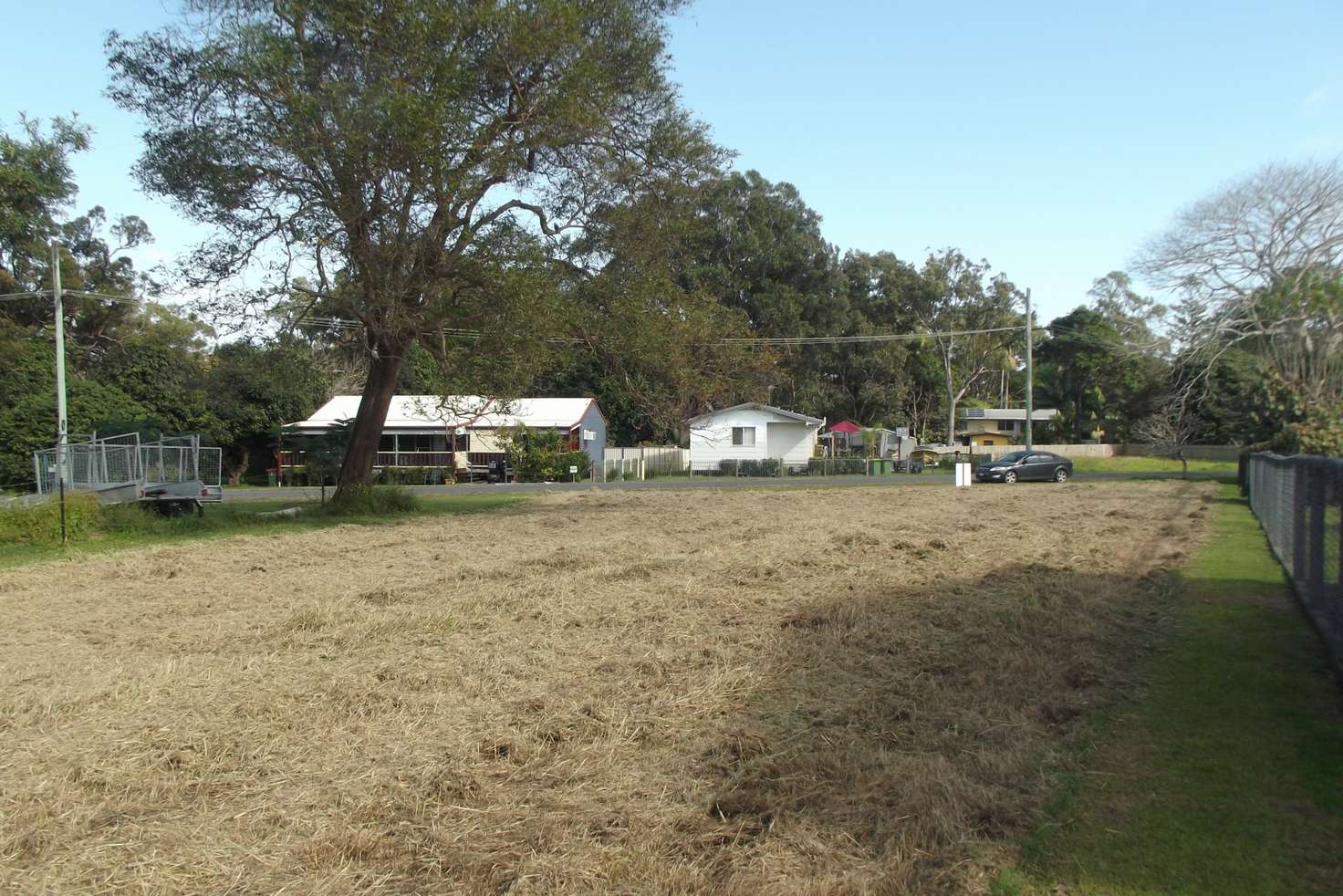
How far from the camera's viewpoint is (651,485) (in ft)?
121

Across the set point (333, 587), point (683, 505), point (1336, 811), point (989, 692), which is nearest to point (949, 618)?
point (989, 692)

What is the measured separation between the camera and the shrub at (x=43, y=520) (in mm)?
16359

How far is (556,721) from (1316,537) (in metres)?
6.56

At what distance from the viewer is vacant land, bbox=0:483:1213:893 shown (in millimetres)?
4070

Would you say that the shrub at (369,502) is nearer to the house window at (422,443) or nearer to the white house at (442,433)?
the white house at (442,433)

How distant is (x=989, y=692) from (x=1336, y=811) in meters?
2.13

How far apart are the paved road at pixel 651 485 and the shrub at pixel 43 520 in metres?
13.2

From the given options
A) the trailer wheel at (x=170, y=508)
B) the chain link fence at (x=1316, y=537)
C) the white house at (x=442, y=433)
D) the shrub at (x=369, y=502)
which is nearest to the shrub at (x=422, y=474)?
the white house at (x=442, y=433)

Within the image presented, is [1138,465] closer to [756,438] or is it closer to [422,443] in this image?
[756,438]

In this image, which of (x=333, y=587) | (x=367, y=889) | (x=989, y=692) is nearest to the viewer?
(x=367, y=889)

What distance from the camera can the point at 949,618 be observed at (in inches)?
337

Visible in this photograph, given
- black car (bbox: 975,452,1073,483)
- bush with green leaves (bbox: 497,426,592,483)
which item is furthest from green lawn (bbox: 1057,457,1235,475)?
bush with green leaves (bbox: 497,426,592,483)

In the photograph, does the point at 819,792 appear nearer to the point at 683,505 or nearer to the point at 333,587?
the point at 333,587

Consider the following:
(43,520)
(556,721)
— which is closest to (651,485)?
(43,520)
